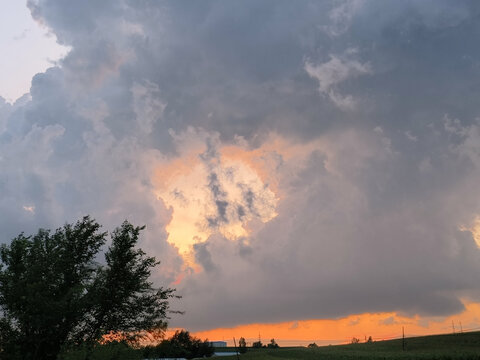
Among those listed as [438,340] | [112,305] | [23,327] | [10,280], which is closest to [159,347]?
[112,305]

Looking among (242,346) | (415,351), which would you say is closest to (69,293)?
(415,351)

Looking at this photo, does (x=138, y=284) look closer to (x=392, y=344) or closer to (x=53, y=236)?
(x=53, y=236)

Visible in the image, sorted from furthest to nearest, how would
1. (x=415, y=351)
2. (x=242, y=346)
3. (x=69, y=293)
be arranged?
(x=242, y=346), (x=415, y=351), (x=69, y=293)

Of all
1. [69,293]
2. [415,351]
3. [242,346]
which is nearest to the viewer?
[69,293]

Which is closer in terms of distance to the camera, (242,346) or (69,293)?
(69,293)

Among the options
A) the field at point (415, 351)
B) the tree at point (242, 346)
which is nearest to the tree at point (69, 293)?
the field at point (415, 351)

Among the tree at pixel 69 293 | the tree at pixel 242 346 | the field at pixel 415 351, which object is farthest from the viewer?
the tree at pixel 242 346

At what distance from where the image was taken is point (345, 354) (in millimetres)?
102062

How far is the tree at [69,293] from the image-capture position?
50094 mm

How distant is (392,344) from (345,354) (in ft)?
75.1

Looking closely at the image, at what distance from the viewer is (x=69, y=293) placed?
168 feet

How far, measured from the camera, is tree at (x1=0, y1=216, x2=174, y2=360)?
50.1 meters

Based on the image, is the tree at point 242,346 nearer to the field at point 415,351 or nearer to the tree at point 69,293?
the field at point 415,351

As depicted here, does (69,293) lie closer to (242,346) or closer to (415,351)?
(415,351)
